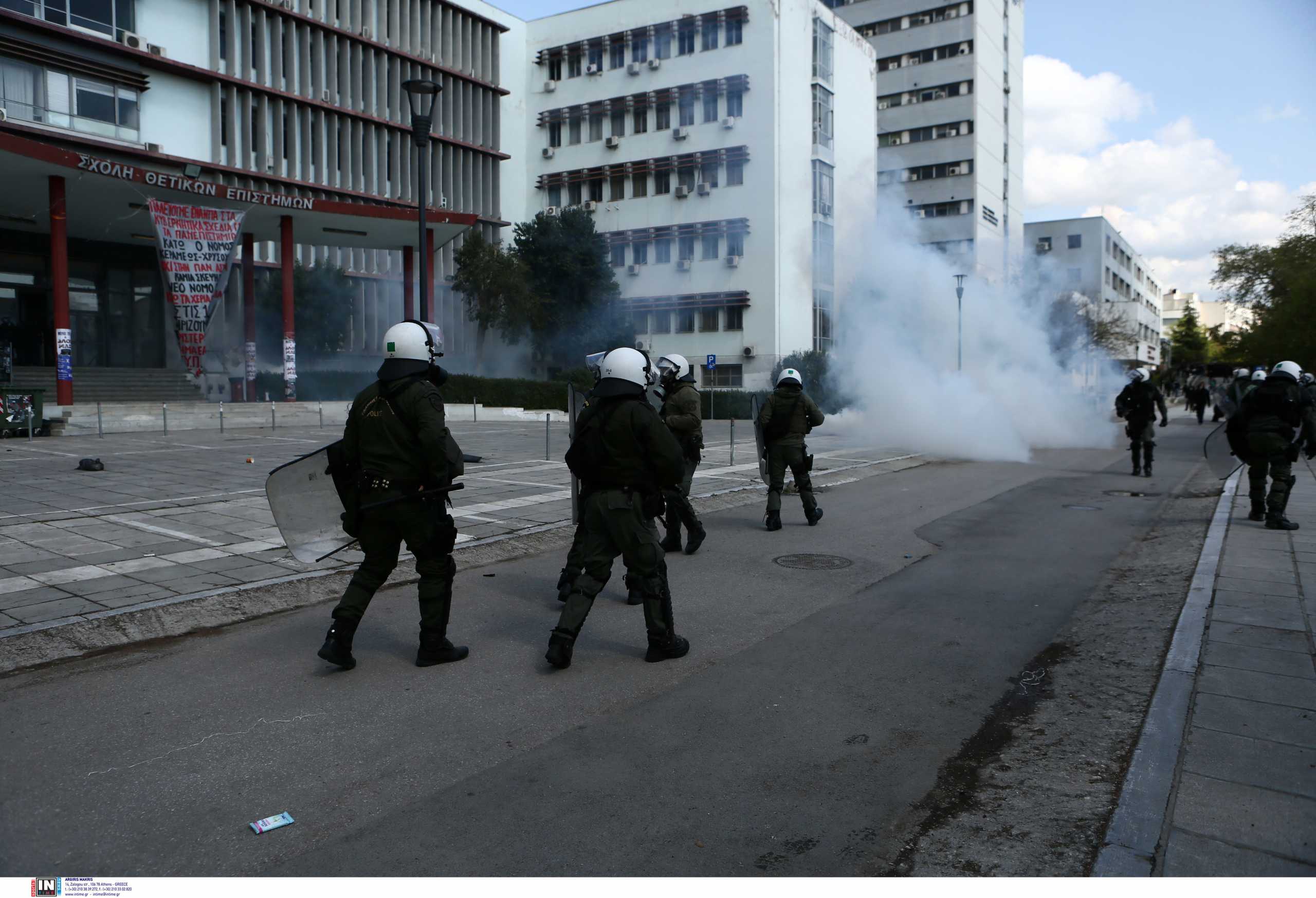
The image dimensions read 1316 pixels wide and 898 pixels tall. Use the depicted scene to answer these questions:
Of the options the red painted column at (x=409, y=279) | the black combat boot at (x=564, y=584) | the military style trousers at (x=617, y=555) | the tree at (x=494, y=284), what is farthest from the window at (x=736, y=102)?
the military style trousers at (x=617, y=555)

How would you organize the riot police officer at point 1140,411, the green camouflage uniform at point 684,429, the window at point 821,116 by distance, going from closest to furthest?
1. the green camouflage uniform at point 684,429
2. the riot police officer at point 1140,411
3. the window at point 821,116

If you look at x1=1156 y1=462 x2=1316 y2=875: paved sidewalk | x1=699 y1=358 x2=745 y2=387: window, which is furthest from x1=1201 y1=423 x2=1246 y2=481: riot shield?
x1=699 y1=358 x2=745 y2=387: window

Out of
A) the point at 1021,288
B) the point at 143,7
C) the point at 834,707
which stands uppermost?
the point at 143,7

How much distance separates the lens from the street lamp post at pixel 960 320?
21.7 meters

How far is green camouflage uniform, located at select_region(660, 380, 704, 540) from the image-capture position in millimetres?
7844

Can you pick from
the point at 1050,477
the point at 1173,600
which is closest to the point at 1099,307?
the point at 1050,477

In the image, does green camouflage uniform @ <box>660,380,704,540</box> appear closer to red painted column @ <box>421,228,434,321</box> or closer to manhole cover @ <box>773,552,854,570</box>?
manhole cover @ <box>773,552,854,570</box>

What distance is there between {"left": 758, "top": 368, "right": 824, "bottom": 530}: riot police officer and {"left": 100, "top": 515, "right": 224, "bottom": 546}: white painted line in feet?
17.0

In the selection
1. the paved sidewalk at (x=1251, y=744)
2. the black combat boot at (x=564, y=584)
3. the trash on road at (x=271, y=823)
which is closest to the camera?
the paved sidewalk at (x=1251, y=744)

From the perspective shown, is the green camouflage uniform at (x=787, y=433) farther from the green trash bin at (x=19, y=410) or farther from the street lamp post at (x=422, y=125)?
the green trash bin at (x=19, y=410)

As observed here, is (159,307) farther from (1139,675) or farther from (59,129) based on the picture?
(1139,675)

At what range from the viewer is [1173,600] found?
612cm

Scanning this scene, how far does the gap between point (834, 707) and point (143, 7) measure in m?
37.9

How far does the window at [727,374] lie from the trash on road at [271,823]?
40.3 meters
